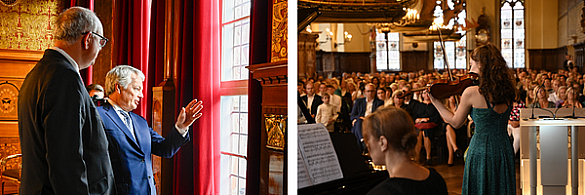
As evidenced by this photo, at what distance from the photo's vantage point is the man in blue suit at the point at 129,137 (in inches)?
67.8

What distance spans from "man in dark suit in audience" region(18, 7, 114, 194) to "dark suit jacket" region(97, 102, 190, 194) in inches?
2.0

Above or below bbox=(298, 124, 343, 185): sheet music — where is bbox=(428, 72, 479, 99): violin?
above

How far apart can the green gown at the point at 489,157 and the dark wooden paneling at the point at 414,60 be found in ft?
1.38

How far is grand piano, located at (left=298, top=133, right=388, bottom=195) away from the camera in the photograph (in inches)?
90.4

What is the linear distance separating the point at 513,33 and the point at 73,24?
246 cm

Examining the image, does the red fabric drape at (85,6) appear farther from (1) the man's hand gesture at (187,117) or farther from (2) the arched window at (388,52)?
(2) the arched window at (388,52)

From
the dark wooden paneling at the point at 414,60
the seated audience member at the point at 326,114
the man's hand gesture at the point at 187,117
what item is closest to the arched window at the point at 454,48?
the dark wooden paneling at the point at 414,60

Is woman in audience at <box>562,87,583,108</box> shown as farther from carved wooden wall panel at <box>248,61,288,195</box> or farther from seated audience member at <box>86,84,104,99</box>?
seated audience member at <box>86,84,104,99</box>

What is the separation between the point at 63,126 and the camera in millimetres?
1547

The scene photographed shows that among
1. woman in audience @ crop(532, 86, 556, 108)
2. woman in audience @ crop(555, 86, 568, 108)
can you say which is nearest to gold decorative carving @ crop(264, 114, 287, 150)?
woman in audience @ crop(532, 86, 556, 108)

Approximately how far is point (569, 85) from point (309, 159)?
5.60ft

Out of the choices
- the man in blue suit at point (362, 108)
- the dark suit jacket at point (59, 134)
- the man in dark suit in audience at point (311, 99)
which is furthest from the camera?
the man in dark suit in audience at point (311, 99)

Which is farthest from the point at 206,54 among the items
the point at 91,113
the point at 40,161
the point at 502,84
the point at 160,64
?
the point at 502,84

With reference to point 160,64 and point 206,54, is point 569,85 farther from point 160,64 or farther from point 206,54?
point 160,64
